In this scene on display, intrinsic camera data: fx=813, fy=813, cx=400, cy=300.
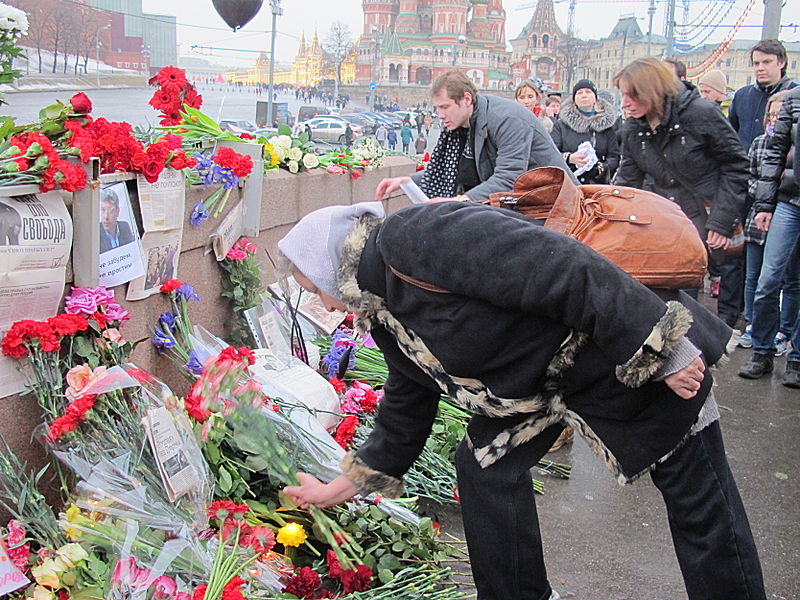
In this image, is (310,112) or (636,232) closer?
(636,232)

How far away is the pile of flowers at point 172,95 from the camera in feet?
12.2

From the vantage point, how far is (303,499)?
2406mm

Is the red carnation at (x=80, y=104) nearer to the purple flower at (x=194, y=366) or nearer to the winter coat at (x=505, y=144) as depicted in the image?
the purple flower at (x=194, y=366)

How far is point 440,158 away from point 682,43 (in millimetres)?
20773

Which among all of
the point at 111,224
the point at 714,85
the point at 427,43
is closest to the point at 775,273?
the point at 714,85

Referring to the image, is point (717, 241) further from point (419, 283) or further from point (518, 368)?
point (419, 283)

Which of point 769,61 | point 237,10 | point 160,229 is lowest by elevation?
point 160,229

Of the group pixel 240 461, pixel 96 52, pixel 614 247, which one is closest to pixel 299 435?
pixel 240 461

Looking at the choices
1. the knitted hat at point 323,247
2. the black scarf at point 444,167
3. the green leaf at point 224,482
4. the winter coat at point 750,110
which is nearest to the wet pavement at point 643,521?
the green leaf at point 224,482

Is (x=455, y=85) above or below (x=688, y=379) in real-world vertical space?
above

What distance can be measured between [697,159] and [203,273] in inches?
104

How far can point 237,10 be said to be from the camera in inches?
409

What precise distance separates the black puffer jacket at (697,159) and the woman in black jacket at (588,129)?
1963mm

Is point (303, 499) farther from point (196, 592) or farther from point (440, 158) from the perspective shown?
point (440, 158)
